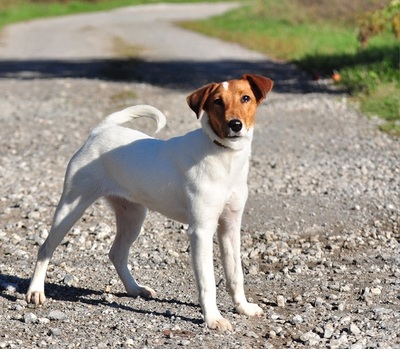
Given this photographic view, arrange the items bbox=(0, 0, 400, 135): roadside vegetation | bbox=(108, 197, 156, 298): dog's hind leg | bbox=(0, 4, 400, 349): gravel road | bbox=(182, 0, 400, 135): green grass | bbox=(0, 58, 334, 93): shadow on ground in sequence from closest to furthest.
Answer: bbox=(0, 4, 400, 349): gravel road < bbox=(108, 197, 156, 298): dog's hind leg < bbox=(0, 0, 400, 135): roadside vegetation < bbox=(182, 0, 400, 135): green grass < bbox=(0, 58, 334, 93): shadow on ground

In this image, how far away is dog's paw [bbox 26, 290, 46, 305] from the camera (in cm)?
605

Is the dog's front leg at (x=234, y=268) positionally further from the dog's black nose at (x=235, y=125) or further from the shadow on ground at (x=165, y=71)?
the shadow on ground at (x=165, y=71)

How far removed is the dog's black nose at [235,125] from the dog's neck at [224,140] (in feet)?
0.36

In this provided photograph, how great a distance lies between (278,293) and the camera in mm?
6316

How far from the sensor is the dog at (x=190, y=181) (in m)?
5.46

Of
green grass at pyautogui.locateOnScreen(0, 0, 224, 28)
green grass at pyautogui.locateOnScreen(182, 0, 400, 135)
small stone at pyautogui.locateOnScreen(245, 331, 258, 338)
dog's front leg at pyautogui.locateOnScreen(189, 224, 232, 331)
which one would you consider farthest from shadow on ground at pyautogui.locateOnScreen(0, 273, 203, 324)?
green grass at pyautogui.locateOnScreen(0, 0, 224, 28)

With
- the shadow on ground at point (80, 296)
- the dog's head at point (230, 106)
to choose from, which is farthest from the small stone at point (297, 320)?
the dog's head at point (230, 106)

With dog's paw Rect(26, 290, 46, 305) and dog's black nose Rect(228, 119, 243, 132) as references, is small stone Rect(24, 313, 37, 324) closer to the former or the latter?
dog's paw Rect(26, 290, 46, 305)

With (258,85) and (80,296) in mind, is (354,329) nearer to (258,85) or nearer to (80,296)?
(258,85)

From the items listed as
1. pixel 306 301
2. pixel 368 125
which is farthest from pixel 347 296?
pixel 368 125

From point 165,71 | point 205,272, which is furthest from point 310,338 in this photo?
point 165,71

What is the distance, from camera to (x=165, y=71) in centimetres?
2012

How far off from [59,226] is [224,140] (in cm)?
136

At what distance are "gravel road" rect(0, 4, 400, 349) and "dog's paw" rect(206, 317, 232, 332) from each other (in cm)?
4
